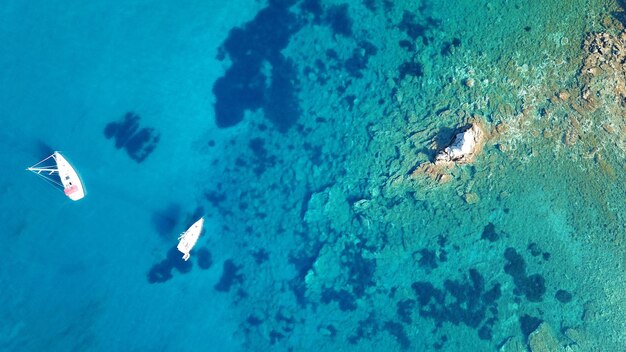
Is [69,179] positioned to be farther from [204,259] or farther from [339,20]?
[339,20]

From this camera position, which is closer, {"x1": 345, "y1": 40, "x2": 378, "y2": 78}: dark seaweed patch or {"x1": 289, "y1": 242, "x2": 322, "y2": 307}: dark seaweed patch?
{"x1": 289, "y1": 242, "x2": 322, "y2": 307}: dark seaweed patch

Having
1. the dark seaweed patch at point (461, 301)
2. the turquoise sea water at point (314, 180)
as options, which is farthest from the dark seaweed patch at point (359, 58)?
the dark seaweed patch at point (461, 301)

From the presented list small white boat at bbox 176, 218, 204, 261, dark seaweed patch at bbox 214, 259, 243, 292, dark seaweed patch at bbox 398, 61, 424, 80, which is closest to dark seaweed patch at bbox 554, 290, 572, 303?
dark seaweed patch at bbox 398, 61, 424, 80

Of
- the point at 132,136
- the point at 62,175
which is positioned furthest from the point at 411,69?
the point at 62,175

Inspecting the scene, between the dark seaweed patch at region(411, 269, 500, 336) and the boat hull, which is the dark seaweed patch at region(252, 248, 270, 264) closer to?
the dark seaweed patch at region(411, 269, 500, 336)

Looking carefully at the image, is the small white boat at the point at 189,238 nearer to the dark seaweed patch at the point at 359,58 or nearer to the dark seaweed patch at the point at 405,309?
the dark seaweed patch at the point at 405,309

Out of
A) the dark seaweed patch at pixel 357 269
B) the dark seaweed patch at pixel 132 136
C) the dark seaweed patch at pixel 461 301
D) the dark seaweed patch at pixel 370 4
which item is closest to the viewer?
the dark seaweed patch at pixel 461 301
